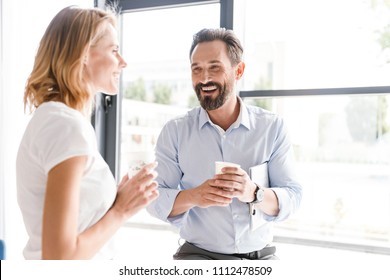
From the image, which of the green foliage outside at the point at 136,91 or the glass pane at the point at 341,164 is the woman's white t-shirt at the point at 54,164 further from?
the green foliage outside at the point at 136,91

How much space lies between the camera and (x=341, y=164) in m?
2.32

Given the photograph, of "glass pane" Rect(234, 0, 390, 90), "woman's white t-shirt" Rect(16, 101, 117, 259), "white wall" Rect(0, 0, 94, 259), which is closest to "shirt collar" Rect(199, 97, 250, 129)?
"glass pane" Rect(234, 0, 390, 90)

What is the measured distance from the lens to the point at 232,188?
1.73 m

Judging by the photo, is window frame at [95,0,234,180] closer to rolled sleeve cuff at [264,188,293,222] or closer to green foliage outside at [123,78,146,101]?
green foliage outside at [123,78,146,101]

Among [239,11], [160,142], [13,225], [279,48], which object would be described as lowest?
[13,225]

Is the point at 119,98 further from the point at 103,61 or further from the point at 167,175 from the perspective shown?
the point at 103,61

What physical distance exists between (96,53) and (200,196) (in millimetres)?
807

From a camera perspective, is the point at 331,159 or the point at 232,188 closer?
the point at 232,188

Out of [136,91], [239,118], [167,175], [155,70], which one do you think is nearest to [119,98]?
[136,91]

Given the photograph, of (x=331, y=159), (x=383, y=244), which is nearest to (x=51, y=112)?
(x=331, y=159)

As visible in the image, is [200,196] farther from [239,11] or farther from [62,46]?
[239,11]

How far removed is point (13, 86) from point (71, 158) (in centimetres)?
167

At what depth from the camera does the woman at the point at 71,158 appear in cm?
105

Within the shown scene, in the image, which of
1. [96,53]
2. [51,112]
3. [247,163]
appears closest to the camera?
[51,112]
